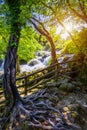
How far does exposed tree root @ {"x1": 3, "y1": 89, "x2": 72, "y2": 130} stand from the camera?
5.71 meters

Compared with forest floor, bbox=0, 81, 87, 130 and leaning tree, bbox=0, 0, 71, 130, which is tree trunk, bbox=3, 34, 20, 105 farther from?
forest floor, bbox=0, 81, 87, 130

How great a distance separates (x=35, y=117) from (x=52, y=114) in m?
0.53

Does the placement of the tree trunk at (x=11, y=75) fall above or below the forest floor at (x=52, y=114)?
above

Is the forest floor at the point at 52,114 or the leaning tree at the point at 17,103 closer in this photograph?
the forest floor at the point at 52,114

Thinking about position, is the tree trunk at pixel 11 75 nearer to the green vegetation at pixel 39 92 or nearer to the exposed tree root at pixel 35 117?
the green vegetation at pixel 39 92

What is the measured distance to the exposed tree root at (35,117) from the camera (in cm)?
571

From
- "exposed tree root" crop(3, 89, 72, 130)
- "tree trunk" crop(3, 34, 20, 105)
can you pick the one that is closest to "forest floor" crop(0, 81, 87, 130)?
"exposed tree root" crop(3, 89, 72, 130)

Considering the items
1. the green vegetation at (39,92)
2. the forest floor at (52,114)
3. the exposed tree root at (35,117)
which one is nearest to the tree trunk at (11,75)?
the green vegetation at (39,92)

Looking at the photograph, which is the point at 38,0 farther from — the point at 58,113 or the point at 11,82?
the point at 58,113

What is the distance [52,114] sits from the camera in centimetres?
625

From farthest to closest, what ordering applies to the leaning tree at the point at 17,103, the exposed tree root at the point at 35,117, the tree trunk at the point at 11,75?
1. the tree trunk at the point at 11,75
2. the leaning tree at the point at 17,103
3. the exposed tree root at the point at 35,117

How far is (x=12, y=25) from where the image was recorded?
6.52m

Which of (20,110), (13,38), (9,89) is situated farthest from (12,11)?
→ (20,110)

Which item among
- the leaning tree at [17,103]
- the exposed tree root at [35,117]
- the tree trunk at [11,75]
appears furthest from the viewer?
the tree trunk at [11,75]
